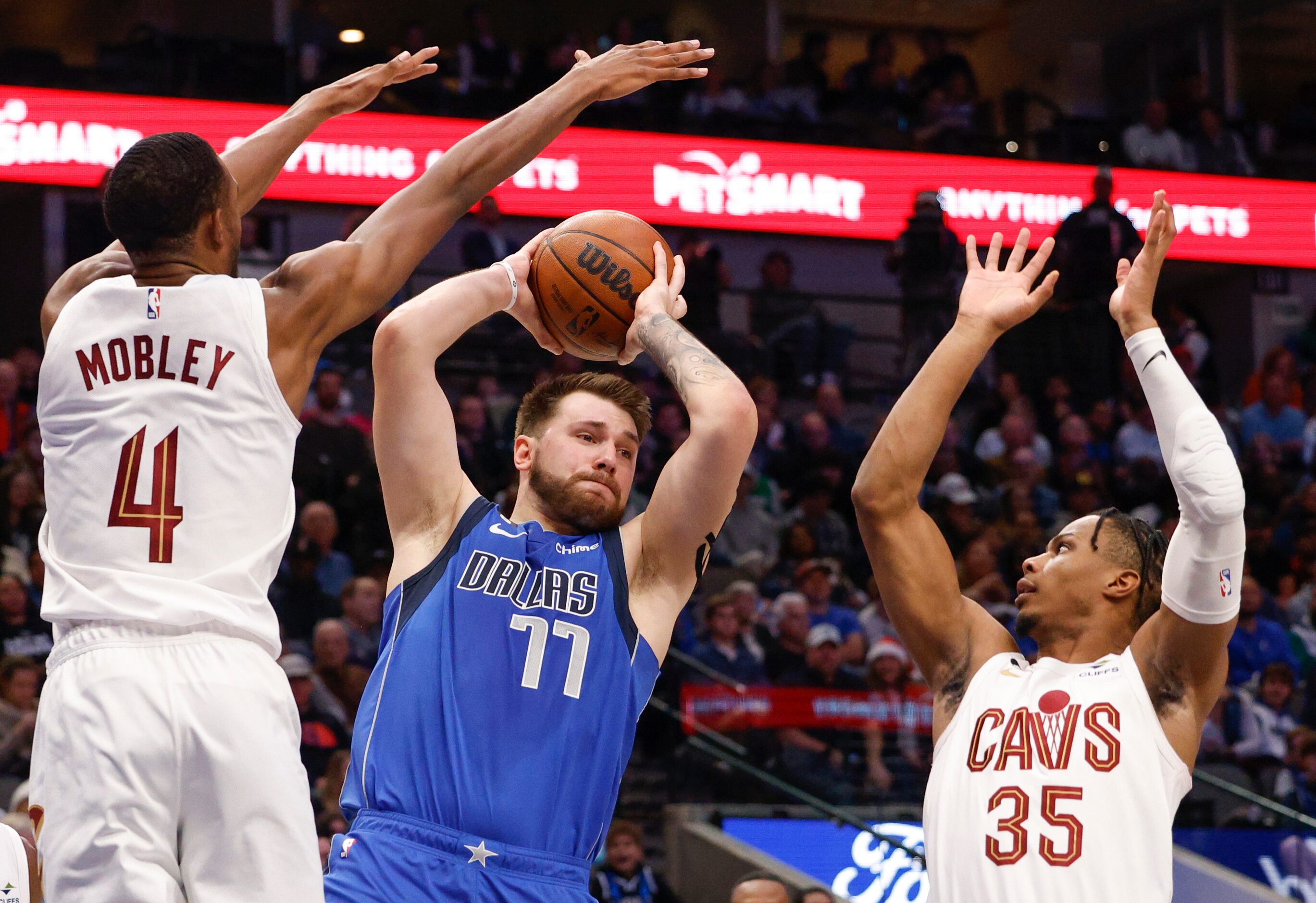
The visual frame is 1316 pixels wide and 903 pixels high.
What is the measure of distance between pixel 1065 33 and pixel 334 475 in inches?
568

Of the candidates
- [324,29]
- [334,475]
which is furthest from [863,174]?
[334,475]

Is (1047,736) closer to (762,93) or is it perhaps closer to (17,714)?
(17,714)

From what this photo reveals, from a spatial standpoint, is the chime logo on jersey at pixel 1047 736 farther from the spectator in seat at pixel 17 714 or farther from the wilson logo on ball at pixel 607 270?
the spectator in seat at pixel 17 714

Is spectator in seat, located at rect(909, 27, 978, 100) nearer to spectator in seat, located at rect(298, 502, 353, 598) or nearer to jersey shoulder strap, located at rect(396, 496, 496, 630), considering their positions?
spectator in seat, located at rect(298, 502, 353, 598)

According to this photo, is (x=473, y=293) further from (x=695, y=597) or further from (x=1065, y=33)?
(x=1065, y=33)

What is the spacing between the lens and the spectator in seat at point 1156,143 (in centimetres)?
1756

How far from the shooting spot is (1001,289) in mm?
4715

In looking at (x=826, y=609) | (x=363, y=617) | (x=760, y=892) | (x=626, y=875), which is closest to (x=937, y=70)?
(x=826, y=609)

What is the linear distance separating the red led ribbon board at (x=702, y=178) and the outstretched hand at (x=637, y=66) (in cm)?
950

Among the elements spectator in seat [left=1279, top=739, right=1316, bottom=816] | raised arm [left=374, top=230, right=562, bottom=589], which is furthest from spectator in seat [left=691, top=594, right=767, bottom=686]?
raised arm [left=374, top=230, right=562, bottom=589]

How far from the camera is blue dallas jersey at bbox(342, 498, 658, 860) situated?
3688 mm

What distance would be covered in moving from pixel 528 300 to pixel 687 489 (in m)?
0.80

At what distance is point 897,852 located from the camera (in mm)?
8898

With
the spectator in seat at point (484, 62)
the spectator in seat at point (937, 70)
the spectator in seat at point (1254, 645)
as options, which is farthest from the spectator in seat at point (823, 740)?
the spectator in seat at point (937, 70)
